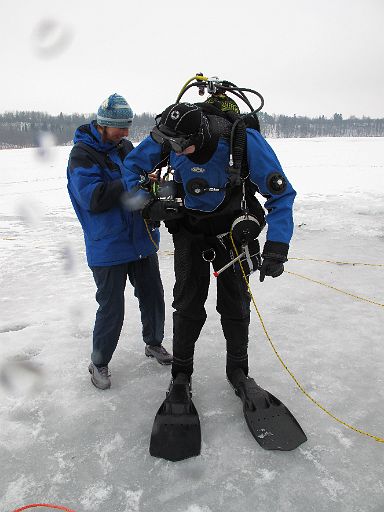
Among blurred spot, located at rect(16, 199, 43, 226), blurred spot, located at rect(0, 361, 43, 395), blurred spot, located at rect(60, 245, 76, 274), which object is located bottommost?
blurred spot, located at rect(0, 361, 43, 395)

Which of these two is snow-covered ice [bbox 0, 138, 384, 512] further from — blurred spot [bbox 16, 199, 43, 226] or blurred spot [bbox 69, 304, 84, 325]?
blurred spot [bbox 16, 199, 43, 226]

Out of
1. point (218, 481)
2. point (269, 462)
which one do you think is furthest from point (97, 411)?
point (269, 462)

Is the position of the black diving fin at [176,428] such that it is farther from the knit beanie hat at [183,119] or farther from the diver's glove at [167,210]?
the knit beanie hat at [183,119]

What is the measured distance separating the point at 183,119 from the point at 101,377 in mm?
2080

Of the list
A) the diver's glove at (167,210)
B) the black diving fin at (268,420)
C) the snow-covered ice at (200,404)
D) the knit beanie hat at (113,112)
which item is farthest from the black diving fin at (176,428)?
the knit beanie hat at (113,112)

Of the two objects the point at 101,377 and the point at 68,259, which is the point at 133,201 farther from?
the point at 68,259

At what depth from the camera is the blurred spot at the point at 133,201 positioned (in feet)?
9.36

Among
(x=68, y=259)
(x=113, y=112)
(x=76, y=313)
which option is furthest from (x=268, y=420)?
(x=68, y=259)

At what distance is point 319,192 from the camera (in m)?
13.1

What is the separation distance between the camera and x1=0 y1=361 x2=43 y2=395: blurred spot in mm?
3182

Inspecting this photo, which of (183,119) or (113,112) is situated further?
(113,112)

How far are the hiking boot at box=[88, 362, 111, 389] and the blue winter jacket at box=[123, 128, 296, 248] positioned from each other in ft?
4.99

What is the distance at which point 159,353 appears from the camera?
11.7 feet

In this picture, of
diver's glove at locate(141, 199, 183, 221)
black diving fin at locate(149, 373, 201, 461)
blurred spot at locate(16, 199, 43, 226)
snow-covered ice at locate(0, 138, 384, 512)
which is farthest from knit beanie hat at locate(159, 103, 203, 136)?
blurred spot at locate(16, 199, 43, 226)
